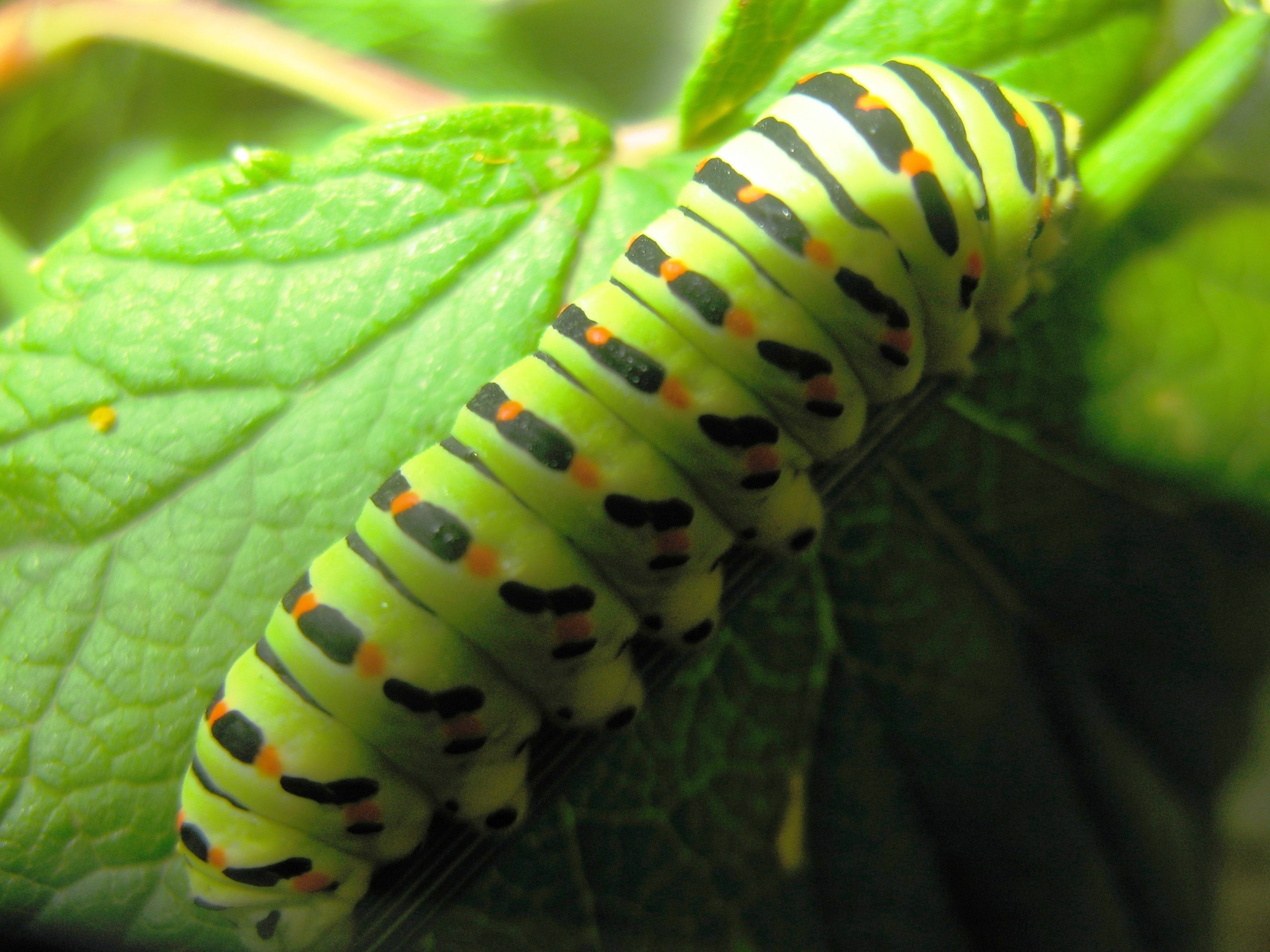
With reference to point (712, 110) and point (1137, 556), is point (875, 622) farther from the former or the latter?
point (712, 110)

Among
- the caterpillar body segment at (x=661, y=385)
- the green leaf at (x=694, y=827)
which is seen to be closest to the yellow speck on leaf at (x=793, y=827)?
the green leaf at (x=694, y=827)

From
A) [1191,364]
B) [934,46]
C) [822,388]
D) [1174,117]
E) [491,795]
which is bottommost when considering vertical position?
[1191,364]

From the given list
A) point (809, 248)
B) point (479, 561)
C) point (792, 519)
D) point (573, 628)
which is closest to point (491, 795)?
point (573, 628)

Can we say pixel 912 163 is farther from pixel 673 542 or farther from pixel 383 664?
pixel 383 664

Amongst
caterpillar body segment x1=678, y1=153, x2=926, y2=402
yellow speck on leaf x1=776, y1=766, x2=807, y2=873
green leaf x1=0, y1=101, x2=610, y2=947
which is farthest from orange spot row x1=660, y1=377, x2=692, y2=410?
yellow speck on leaf x1=776, y1=766, x2=807, y2=873

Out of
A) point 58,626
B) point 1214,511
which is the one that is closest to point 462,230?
point 58,626
